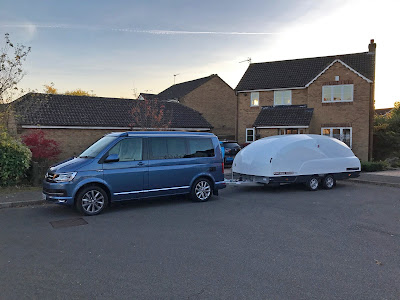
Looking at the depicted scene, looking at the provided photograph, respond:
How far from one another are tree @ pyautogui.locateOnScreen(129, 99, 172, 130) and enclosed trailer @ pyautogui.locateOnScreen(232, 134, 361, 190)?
8296 millimetres

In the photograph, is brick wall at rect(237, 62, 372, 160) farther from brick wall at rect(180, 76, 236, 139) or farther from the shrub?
the shrub

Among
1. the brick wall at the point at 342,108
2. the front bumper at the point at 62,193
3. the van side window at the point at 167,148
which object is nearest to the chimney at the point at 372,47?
the brick wall at the point at 342,108

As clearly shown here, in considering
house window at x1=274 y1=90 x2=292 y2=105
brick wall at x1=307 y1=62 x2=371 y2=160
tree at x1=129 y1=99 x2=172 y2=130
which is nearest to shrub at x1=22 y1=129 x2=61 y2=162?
tree at x1=129 y1=99 x2=172 y2=130

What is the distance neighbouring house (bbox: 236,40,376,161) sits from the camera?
23.9 metres

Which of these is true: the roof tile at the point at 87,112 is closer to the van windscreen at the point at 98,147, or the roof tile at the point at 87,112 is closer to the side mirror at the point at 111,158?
the van windscreen at the point at 98,147

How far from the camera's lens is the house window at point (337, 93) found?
24.3 meters

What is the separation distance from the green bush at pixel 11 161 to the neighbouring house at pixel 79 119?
6.56 metres

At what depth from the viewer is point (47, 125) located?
18953mm

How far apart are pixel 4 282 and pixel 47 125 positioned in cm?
1625

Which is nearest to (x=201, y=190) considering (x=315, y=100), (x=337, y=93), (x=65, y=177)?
(x=65, y=177)

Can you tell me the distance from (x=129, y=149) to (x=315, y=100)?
791 inches

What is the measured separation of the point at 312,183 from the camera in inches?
467

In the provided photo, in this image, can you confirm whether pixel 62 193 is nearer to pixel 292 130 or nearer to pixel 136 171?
pixel 136 171

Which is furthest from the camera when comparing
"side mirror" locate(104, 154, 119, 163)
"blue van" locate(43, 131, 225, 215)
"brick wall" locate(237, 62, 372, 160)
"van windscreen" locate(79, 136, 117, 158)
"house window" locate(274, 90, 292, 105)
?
"house window" locate(274, 90, 292, 105)
